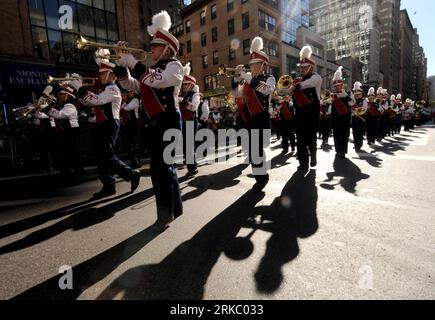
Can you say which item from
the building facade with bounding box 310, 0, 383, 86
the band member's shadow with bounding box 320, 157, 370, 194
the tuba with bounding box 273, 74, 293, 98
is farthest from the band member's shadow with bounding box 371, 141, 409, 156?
the building facade with bounding box 310, 0, 383, 86

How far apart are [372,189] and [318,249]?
2447mm

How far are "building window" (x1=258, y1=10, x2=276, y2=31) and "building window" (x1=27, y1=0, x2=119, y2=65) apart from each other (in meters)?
18.2

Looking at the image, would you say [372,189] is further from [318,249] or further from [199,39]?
A: [199,39]

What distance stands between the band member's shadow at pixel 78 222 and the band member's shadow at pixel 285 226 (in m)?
2.05

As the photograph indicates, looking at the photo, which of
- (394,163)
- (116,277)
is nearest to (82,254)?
(116,277)

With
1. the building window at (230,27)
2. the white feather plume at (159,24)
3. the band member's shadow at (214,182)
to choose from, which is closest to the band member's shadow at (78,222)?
the band member's shadow at (214,182)

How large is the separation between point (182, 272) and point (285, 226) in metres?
1.37

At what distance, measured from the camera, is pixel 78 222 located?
3814mm

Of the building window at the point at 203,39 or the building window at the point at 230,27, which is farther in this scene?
the building window at the point at 203,39

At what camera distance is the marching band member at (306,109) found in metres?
6.31

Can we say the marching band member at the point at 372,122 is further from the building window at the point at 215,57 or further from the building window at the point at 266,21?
the building window at the point at 215,57

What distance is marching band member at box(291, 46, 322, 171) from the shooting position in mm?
6312

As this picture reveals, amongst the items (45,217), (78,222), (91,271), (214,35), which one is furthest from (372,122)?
(214,35)

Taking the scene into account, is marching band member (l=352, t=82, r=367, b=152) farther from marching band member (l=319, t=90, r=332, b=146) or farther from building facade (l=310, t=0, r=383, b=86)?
building facade (l=310, t=0, r=383, b=86)
